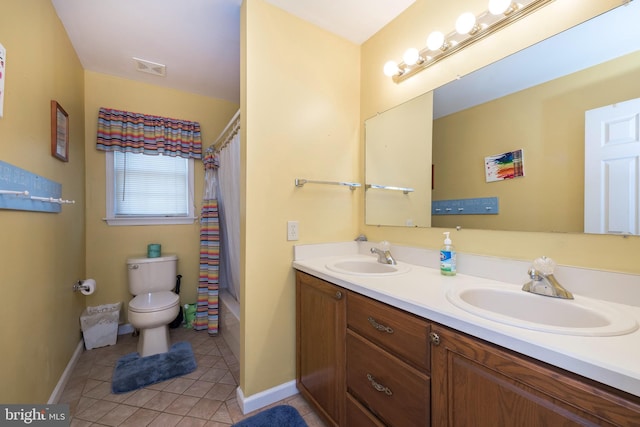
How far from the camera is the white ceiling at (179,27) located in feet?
5.11

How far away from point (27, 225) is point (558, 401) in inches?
81.1

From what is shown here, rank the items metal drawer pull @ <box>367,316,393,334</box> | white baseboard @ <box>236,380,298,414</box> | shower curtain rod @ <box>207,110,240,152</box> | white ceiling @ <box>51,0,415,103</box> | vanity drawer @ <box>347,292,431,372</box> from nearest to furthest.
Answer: vanity drawer @ <box>347,292,431,372</box>
metal drawer pull @ <box>367,316,393,334</box>
white baseboard @ <box>236,380,298,414</box>
white ceiling @ <box>51,0,415,103</box>
shower curtain rod @ <box>207,110,240,152</box>

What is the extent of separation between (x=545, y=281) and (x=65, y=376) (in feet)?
8.96

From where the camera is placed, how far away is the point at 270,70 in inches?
59.5

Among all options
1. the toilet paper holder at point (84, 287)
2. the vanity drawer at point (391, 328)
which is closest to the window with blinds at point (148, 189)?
the toilet paper holder at point (84, 287)

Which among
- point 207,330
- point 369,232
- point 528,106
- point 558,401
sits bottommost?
point 207,330

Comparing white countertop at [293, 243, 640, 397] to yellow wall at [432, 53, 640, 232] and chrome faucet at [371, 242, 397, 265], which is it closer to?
chrome faucet at [371, 242, 397, 265]

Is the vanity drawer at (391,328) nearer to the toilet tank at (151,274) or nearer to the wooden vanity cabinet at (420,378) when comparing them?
the wooden vanity cabinet at (420,378)

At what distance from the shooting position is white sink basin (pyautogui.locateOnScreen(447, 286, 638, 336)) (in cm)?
63

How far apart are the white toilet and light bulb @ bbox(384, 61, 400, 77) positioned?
7.69 ft

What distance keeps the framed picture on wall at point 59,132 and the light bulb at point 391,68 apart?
2.07 m

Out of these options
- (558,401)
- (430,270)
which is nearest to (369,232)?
(430,270)

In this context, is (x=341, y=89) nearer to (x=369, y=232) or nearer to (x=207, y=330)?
(x=369, y=232)

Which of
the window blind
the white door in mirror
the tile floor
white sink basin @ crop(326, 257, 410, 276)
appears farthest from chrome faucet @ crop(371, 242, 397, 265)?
the window blind
